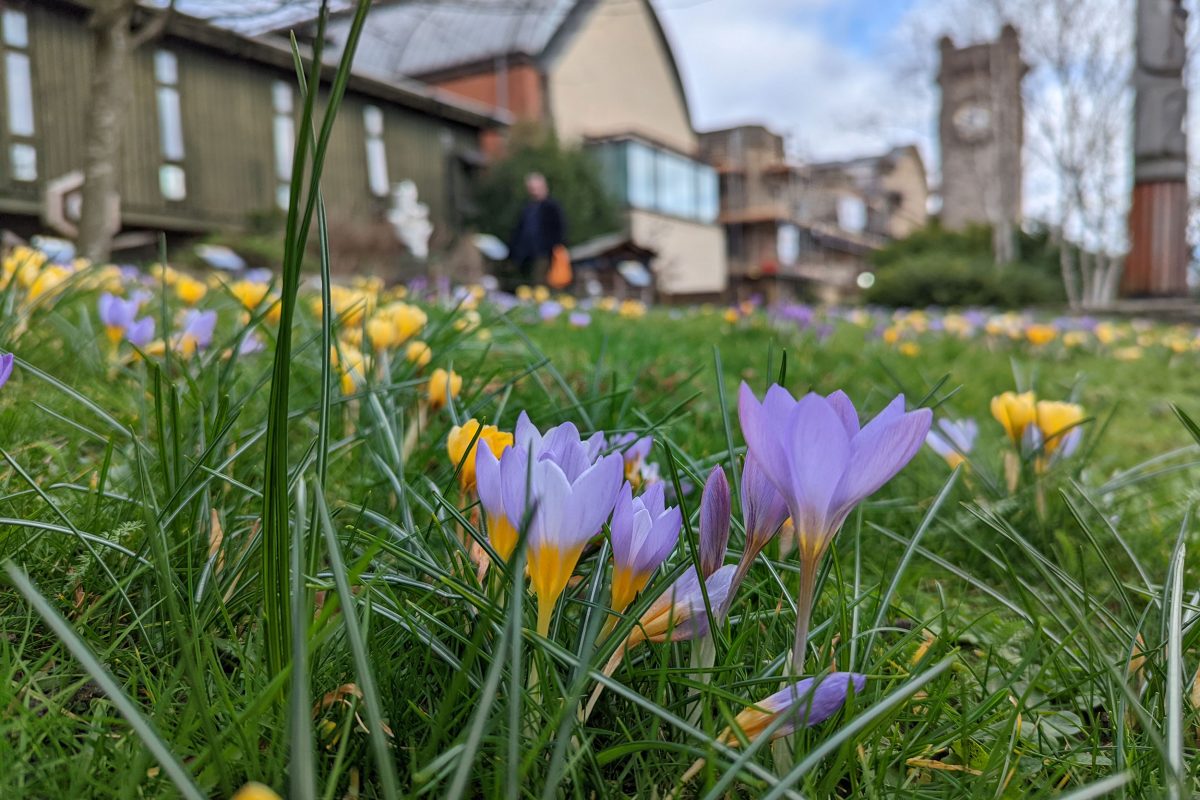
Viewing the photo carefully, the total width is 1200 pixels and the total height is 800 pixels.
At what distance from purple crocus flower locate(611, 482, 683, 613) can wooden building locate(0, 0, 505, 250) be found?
9.88 meters

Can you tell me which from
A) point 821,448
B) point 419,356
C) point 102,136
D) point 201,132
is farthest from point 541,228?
point 821,448

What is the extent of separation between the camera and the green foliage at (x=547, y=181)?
19.2 meters

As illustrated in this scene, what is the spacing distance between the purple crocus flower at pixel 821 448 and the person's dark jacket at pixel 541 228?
1126cm

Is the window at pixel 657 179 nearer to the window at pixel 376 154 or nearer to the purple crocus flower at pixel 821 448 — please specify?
the window at pixel 376 154

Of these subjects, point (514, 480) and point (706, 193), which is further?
point (706, 193)

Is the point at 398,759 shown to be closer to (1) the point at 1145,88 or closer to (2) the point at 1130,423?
(2) the point at 1130,423

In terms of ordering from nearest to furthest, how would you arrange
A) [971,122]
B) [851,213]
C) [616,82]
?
[616,82] → [971,122] → [851,213]

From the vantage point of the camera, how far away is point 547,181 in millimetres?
19328

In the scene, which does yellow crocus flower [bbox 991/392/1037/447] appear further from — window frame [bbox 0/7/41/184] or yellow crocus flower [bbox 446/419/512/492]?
window frame [bbox 0/7/41/184]

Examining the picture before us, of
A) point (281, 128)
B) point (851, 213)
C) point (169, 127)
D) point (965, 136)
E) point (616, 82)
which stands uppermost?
point (965, 136)

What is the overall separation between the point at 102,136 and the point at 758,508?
7.54 m

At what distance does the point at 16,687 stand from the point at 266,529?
0.85 ft

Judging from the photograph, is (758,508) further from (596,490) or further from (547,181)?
(547,181)

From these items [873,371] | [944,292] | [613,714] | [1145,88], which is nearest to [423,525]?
[613,714]
